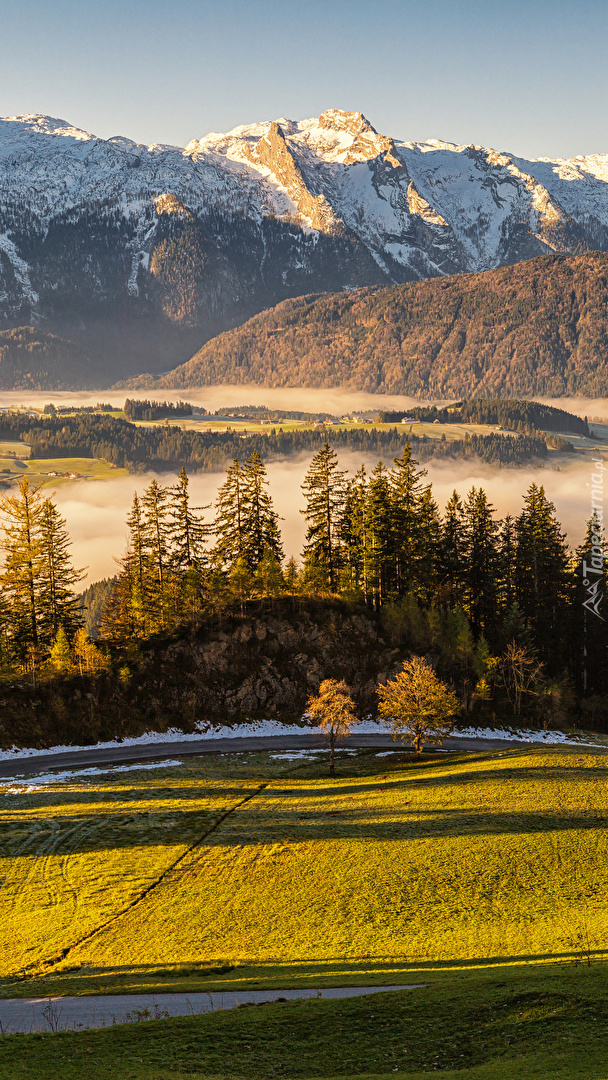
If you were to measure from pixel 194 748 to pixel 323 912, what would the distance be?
140 feet

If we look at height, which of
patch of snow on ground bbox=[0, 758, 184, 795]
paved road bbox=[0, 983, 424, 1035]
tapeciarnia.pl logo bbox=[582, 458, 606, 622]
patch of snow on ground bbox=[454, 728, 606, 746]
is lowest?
patch of snow on ground bbox=[454, 728, 606, 746]

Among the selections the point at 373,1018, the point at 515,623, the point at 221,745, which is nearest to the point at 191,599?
the point at 221,745

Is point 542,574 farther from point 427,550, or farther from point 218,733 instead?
point 218,733

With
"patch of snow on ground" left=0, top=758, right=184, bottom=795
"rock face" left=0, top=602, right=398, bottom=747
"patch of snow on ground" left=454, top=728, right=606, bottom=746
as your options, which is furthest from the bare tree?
"patch of snow on ground" left=0, top=758, right=184, bottom=795

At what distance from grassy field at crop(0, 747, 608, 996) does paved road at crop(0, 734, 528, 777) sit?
367 inches

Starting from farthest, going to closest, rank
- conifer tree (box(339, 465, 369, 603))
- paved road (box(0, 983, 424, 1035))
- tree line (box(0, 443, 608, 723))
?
conifer tree (box(339, 465, 369, 603))
tree line (box(0, 443, 608, 723))
paved road (box(0, 983, 424, 1035))

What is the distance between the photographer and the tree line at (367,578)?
90.8 m

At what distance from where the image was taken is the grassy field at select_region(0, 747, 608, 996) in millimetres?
37000

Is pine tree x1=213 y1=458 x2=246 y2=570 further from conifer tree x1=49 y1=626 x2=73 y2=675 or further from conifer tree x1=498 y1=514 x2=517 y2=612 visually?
conifer tree x1=498 y1=514 x2=517 y2=612

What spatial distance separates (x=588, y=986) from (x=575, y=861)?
60.0 feet

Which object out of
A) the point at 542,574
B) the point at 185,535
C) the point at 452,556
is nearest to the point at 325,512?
the point at 185,535

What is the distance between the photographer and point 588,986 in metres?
30.1

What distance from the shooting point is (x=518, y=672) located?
93312 mm

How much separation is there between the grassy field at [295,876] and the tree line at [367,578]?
25.8 meters
